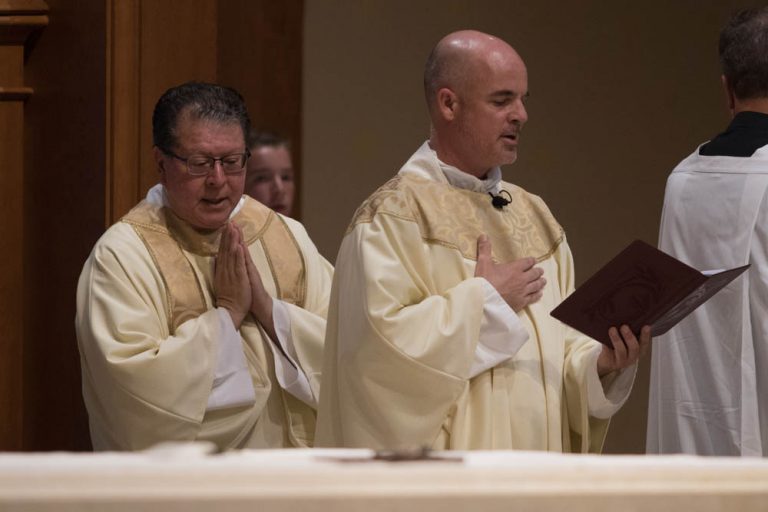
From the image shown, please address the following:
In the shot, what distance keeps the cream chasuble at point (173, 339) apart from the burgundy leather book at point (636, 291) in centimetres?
103

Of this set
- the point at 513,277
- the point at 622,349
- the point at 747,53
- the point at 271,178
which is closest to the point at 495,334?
the point at 513,277

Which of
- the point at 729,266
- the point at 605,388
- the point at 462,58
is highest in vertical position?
the point at 462,58

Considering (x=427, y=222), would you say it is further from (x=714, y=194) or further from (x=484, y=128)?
(x=714, y=194)

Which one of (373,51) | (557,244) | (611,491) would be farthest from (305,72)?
(611,491)

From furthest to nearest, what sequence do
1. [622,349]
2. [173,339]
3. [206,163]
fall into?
[206,163]
[173,339]
[622,349]

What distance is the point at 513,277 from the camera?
3.98 metres

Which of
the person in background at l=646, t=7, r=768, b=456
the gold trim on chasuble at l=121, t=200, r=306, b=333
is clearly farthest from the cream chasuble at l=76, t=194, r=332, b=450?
the person in background at l=646, t=7, r=768, b=456

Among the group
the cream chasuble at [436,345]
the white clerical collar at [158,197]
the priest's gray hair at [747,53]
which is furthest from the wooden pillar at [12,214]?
the priest's gray hair at [747,53]

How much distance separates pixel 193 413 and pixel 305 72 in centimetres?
306

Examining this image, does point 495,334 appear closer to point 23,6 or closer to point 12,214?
point 12,214

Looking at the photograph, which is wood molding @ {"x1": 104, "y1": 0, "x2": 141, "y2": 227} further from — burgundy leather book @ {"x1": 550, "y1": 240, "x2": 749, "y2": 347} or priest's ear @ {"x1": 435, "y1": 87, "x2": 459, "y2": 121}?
burgundy leather book @ {"x1": 550, "y1": 240, "x2": 749, "y2": 347}

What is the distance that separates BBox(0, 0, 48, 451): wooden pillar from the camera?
5895 millimetres

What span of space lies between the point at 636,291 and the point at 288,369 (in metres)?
1.22

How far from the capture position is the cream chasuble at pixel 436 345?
3830mm
